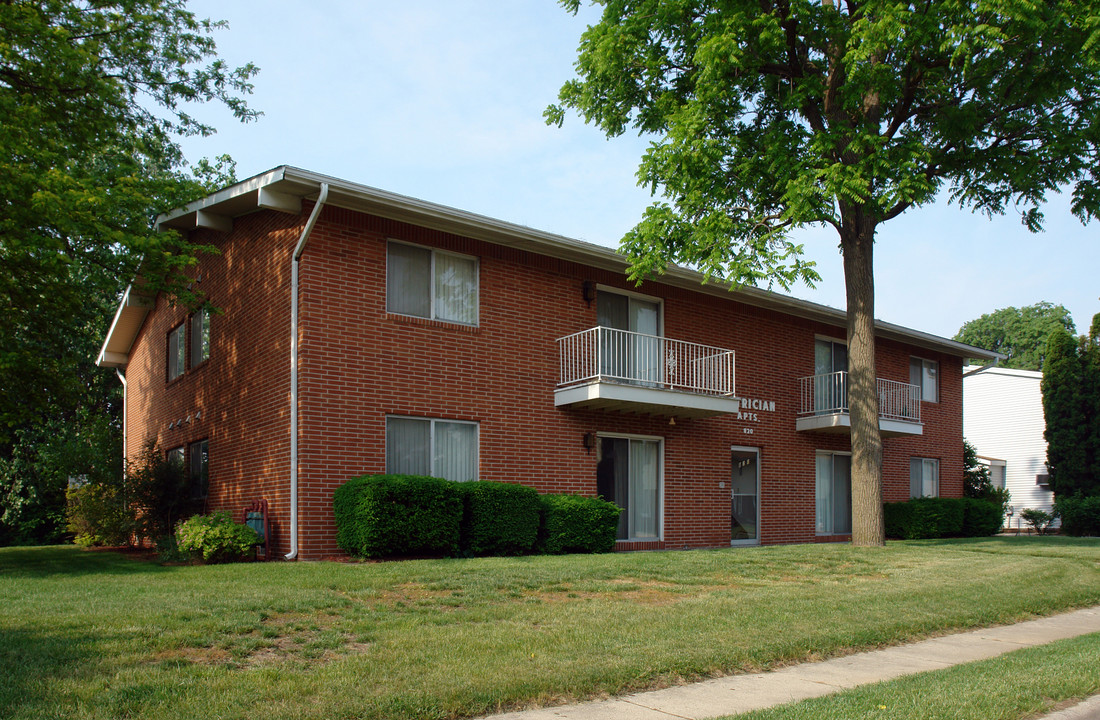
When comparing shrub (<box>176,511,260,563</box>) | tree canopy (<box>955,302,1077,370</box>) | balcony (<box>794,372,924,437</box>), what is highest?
tree canopy (<box>955,302,1077,370</box>)

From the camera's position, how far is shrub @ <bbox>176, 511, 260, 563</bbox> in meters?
12.5

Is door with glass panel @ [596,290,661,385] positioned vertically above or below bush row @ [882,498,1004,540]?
above

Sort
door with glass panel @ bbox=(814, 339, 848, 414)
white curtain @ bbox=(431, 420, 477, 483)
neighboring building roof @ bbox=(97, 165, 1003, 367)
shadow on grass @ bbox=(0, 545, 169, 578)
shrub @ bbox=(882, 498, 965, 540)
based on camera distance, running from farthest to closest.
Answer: shrub @ bbox=(882, 498, 965, 540) → door with glass panel @ bbox=(814, 339, 848, 414) → white curtain @ bbox=(431, 420, 477, 483) → neighboring building roof @ bbox=(97, 165, 1003, 367) → shadow on grass @ bbox=(0, 545, 169, 578)

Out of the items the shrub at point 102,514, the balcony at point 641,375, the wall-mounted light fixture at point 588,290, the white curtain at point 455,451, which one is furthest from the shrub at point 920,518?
the shrub at point 102,514

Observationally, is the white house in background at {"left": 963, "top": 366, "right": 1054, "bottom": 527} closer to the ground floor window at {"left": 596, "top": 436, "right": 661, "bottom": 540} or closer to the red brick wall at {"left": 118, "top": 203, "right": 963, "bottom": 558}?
the red brick wall at {"left": 118, "top": 203, "right": 963, "bottom": 558}

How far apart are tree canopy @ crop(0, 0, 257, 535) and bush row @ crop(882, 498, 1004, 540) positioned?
16372 millimetres

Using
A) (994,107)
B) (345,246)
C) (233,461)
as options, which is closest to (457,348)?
(345,246)

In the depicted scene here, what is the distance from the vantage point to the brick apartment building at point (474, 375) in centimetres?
1307

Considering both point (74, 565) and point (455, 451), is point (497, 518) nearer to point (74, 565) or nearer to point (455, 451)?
point (455, 451)

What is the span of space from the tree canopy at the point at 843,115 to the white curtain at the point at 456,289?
2.75 meters

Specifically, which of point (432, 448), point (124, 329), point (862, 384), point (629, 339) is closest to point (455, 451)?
point (432, 448)

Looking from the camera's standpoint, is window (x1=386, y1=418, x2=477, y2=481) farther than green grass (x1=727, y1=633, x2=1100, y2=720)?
Yes

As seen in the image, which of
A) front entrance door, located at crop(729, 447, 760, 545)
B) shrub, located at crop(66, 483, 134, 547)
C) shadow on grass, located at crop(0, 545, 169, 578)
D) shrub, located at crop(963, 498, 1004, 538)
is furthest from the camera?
shrub, located at crop(963, 498, 1004, 538)

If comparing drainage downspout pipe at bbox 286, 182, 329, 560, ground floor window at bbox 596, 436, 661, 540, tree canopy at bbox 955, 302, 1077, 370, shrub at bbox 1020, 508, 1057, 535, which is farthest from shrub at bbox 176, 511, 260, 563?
tree canopy at bbox 955, 302, 1077, 370
